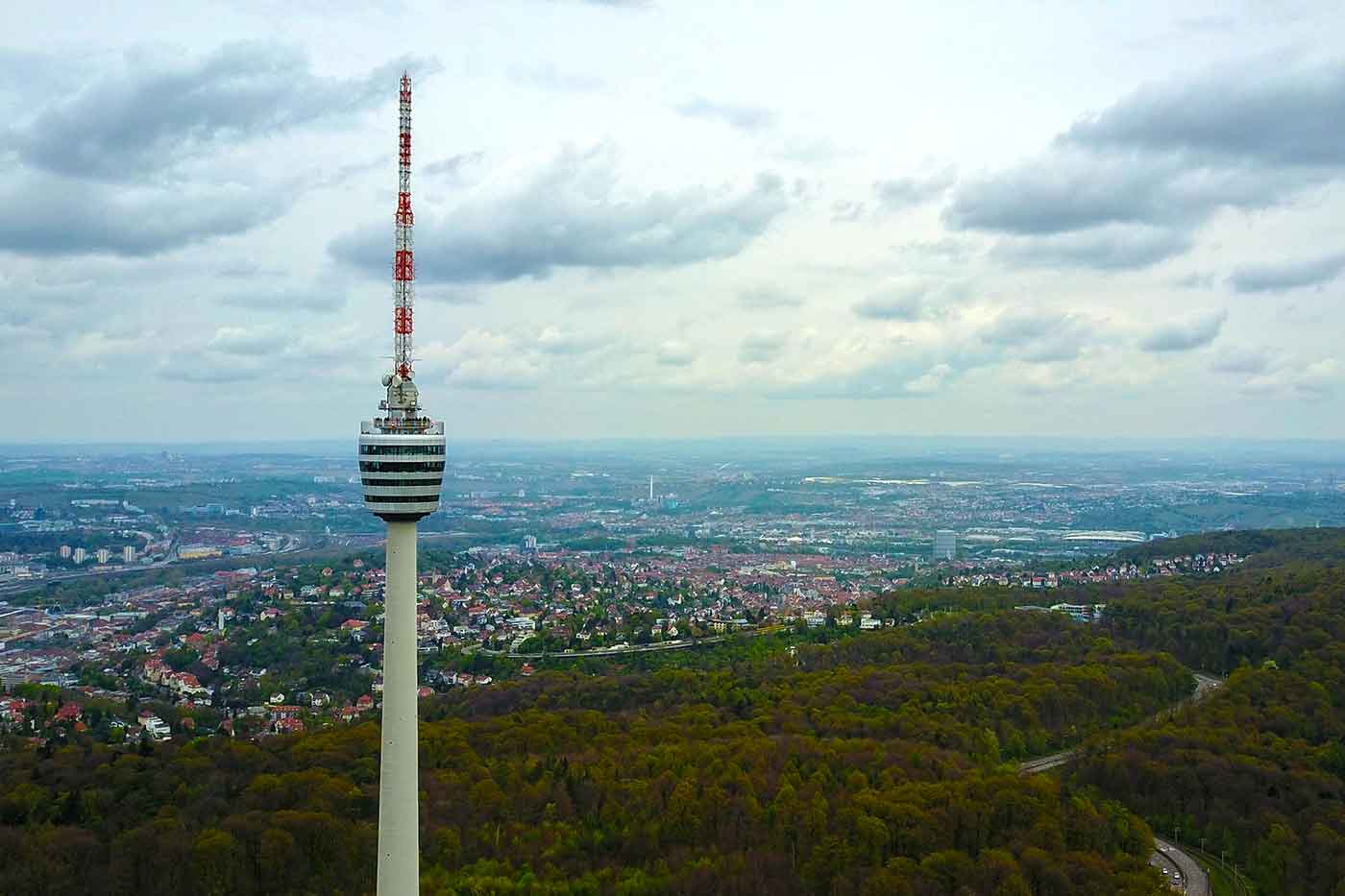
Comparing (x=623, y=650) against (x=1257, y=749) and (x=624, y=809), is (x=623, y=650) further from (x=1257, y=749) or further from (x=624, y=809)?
(x=1257, y=749)

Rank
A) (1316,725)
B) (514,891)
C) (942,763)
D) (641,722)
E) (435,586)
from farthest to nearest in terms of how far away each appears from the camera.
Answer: (435,586), (641,722), (1316,725), (942,763), (514,891)

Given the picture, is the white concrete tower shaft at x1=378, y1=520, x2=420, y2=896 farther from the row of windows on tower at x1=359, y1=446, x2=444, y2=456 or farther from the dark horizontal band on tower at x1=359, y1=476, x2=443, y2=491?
the row of windows on tower at x1=359, y1=446, x2=444, y2=456

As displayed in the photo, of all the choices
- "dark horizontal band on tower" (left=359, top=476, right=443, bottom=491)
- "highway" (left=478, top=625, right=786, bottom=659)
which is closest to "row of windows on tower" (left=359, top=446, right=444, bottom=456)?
"dark horizontal band on tower" (left=359, top=476, right=443, bottom=491)

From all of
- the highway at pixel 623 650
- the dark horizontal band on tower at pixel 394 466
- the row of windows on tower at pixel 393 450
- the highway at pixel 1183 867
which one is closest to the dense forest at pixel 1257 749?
the highway at pixel 1183 867

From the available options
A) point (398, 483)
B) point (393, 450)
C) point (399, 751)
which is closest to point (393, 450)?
point (393, 450)

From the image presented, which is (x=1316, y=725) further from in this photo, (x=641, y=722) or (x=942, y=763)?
(x=641, y=722)

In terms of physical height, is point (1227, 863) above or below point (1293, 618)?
below

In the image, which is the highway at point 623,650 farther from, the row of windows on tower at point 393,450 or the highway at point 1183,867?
the row of windows on tower at point 393,450

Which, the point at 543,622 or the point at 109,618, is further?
the point at 109,618

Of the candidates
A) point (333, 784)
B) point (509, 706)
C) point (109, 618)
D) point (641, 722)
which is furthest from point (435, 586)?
point (333, 784)
